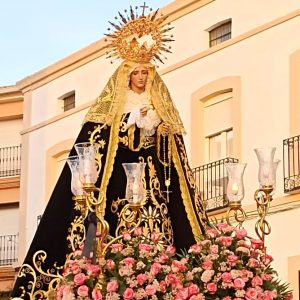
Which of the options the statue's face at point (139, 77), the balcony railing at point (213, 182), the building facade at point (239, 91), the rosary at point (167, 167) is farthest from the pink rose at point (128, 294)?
the balcony railing at point (213, 182)

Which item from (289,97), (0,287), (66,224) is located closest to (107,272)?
(66,224)

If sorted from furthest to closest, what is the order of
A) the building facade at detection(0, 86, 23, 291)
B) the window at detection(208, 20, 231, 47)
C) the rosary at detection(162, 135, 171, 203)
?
the building facade at detection(0, 86, 23, 291), the window at detection(208, 20, 231, 47), the rosary at detection(162, 135, 171, 203)

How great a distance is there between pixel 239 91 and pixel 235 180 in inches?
332

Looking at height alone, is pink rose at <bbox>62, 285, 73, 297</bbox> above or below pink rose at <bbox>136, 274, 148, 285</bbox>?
below

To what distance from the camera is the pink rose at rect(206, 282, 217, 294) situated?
8273mm

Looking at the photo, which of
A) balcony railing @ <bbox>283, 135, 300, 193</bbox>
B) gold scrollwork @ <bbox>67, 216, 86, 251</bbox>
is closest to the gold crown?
gold scrollwork @ <bbox>67, 216, 86, 251</bbox>

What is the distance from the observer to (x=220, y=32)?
720 inches

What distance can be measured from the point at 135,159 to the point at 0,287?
14.0m

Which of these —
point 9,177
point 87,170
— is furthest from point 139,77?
point 9,177

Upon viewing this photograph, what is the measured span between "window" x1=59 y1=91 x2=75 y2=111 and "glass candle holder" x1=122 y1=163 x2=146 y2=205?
13.1 metres

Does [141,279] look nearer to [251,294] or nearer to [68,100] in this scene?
[251,294]

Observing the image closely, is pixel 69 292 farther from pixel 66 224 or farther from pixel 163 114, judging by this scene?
pixel 163 114

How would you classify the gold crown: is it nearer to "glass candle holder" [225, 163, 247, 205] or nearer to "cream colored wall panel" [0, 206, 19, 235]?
"glass candle holder" [225, 163, 247, 205]

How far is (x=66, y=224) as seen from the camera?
9.74 meters
